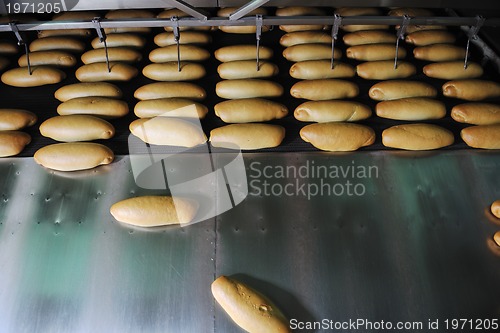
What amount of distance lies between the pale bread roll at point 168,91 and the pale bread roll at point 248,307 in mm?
869

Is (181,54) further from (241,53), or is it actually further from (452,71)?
(452,71)

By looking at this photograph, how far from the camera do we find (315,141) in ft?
5.77

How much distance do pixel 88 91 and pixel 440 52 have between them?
1649 millimetres

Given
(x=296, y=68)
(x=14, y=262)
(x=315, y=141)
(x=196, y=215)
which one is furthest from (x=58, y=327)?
(x=296, y=68)

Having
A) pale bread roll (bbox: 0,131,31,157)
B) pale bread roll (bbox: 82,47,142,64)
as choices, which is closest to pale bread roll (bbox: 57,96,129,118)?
pale bread roll (bbox: 0,131,31,157)

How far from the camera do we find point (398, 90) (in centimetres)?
197

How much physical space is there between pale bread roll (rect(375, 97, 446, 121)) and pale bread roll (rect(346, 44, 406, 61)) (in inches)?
14.2

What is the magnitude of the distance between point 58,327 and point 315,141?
1.09 metres

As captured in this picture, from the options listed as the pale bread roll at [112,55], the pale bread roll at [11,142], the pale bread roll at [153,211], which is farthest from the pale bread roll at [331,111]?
the pale bread roll at [11,142]

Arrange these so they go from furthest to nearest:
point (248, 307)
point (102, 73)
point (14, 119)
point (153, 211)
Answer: point (102, 73) < point (14, 119) < point (153, 211) < point (248, 307)

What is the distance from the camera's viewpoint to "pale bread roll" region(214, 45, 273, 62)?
2154 millimetres

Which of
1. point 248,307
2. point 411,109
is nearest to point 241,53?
point 411,109

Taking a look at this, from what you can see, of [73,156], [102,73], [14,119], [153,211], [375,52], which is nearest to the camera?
[153,211]

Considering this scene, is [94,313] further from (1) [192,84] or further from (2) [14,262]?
(1) [192,84]
